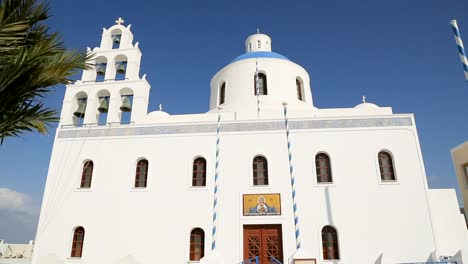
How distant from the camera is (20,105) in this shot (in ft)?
15.8

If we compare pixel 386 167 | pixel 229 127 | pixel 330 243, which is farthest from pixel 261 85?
pixel 330 243

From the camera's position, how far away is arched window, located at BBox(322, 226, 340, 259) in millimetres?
9945

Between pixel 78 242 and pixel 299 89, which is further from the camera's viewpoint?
pixel 299 89

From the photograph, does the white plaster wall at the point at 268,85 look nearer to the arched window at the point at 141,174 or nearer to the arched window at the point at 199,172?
the arched window at the point at 199,172

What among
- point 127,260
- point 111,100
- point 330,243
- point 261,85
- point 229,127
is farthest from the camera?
point 261,85

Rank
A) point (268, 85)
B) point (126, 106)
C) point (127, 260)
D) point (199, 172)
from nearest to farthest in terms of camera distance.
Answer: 1. point (127, 260)
2. point (199, 172)
3. point (126, 106)
4. point (268, 85)

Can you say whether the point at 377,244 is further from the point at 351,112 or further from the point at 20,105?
the point at 20,105

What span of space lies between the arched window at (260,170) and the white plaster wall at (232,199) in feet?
0.76

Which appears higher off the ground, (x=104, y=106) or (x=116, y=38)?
(x=116, y=38)

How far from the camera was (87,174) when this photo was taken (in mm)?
12016

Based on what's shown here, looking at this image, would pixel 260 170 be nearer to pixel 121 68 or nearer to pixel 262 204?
pixel 262 204

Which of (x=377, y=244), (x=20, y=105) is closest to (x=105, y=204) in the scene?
(x=20, y=105)

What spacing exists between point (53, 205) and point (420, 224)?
12.8 meters

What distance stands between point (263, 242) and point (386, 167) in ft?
16.3
